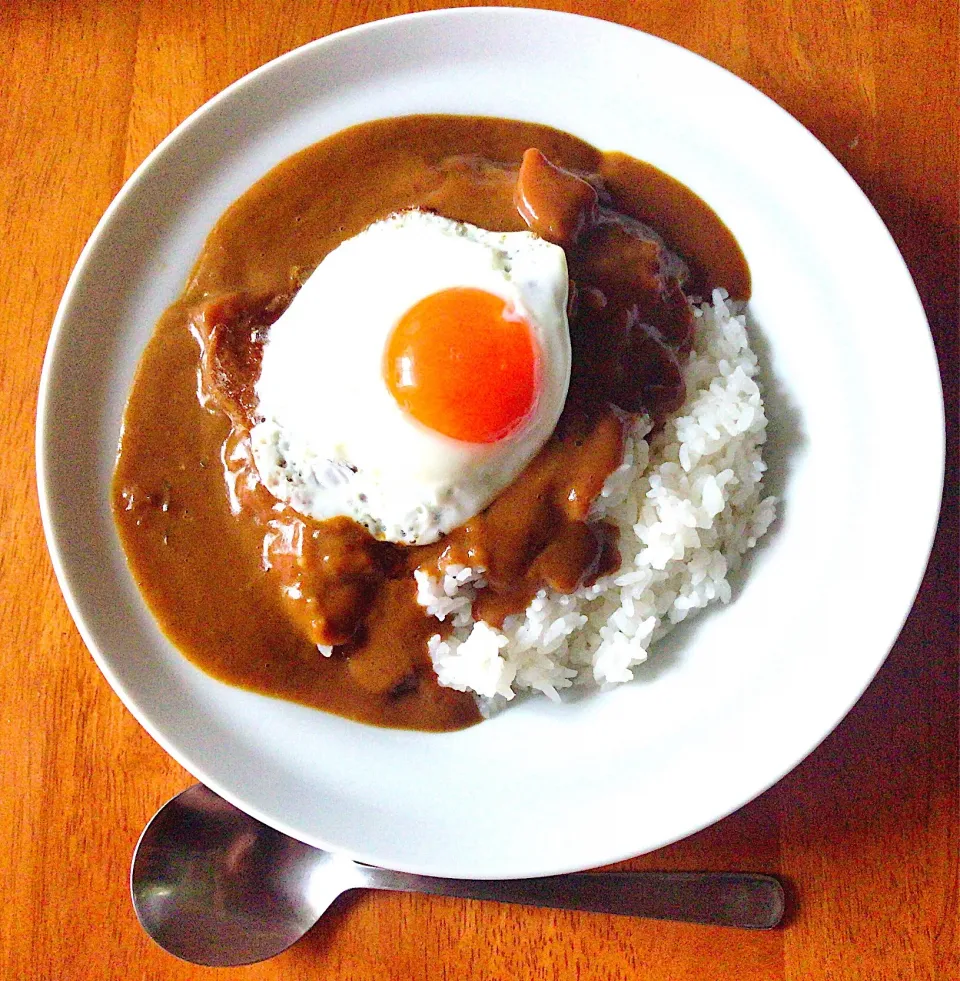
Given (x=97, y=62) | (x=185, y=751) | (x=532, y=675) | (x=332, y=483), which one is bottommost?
(x=185, y=751)

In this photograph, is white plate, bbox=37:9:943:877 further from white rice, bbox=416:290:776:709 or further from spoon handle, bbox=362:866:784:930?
spoon handle, bbox=362:866:784:930

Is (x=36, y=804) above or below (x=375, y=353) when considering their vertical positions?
below

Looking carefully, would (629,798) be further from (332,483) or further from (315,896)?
(332,483)

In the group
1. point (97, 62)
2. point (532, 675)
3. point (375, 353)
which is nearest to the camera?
point (375, 353)

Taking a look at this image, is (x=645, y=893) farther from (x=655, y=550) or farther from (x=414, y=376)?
(x=414, y=376)

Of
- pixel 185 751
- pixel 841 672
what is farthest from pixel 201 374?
pixel 841 672

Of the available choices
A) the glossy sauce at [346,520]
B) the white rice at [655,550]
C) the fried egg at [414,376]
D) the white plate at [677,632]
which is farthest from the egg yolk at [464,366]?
the white plate at [677,632]

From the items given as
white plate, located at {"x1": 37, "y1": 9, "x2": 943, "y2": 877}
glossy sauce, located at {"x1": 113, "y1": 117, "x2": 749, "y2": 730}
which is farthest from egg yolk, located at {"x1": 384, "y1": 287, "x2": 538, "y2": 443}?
white plate, located at {"x1": 37, "y1": 9, "x2": 943, "y2": 877}

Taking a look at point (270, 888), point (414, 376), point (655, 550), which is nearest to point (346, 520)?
point (414, 376)
